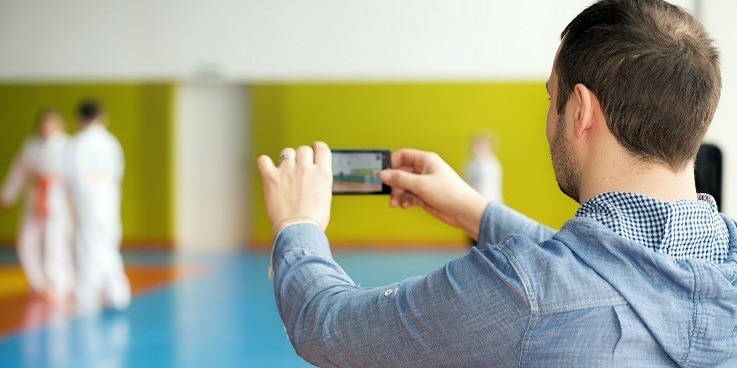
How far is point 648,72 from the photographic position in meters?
1.00

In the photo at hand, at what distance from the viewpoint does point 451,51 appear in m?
12.6

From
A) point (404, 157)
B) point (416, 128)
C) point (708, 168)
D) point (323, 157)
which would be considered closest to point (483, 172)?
point (416, 128)

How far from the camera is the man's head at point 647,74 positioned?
101 cm

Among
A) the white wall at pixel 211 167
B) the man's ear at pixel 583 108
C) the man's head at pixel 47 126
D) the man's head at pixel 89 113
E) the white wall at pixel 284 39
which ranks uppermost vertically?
the man's ear at pixel 583 108

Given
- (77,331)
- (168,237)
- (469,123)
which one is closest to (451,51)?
(469,123)

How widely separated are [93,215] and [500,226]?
253 inches

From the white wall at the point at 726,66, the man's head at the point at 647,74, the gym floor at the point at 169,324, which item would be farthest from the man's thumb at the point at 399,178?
the gym floor at the point at 169,324

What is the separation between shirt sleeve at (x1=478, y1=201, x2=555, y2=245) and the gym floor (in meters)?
3.97

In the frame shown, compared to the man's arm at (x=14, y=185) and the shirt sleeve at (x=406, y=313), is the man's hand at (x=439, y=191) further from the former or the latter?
the man's arm at (x=14, y=185)

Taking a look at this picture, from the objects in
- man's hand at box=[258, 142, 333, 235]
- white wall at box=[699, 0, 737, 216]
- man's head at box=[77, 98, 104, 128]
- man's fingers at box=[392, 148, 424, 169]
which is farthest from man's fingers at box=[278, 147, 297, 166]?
man's head at box=[77, 98, 104, 128]

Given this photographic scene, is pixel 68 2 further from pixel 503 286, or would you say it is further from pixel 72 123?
pixel 503 286

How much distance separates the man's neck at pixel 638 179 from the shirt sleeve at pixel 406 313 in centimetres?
16

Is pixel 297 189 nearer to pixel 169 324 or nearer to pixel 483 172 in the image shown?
pixel 169 324

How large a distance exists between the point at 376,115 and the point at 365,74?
0.57m
